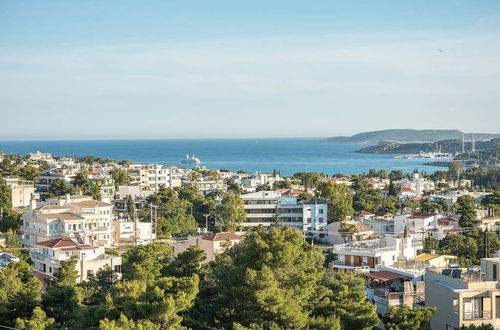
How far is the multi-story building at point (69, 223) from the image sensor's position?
30438 millimetres

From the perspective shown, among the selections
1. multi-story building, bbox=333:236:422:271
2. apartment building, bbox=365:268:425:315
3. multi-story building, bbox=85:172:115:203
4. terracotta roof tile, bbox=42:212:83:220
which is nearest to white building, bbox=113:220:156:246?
terracotta roof tile, bbox=42:212:83:220

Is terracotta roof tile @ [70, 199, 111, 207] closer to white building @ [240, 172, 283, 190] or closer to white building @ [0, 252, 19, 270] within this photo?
white building @ [0, 252, 19, 270]

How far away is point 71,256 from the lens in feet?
80.3

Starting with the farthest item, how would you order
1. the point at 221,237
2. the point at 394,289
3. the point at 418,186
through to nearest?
1. the point at 418,186
2. the point at 221,237
3. the point at 394,289

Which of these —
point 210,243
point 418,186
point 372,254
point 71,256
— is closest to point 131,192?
point 210,243

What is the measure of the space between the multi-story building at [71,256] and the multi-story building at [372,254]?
7.28 metres

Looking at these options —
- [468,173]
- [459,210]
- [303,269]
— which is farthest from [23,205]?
[468,173]

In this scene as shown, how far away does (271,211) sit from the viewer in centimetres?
4172

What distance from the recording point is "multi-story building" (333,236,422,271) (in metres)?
24.8

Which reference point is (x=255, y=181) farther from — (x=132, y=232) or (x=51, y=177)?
(x=132, y=232)

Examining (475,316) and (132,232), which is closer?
(475,316)

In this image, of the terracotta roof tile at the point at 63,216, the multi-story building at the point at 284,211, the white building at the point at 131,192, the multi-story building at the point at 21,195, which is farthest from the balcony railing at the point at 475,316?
the white building at the point at 131,192

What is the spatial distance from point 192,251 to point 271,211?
2335 centimetres

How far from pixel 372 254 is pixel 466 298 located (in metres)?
10.7
